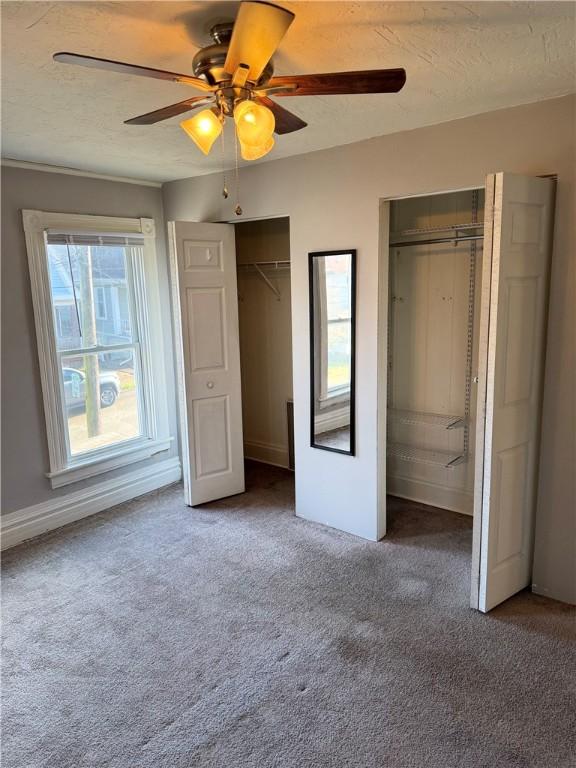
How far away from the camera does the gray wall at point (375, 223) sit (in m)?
2.55

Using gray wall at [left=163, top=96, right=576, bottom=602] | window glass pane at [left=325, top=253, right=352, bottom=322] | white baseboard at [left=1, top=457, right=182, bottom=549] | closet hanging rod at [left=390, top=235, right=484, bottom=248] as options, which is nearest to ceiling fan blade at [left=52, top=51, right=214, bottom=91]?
gray wall at [left=163, top=96, right=576, bottom=602]

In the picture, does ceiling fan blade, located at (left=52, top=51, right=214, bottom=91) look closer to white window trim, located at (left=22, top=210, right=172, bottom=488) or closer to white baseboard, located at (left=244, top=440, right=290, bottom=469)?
white window trim, located at (left=22, top=210, right=172, bottom=488)

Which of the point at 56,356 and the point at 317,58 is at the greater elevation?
the point at 317,58

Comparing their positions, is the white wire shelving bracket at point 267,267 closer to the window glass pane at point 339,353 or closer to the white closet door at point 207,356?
the white closet door at point 207,356

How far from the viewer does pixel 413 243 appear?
3.75m

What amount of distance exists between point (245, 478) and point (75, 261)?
88.4 inches

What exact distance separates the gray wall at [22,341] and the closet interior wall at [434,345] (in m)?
2.36

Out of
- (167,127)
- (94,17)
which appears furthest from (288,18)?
(167,127)

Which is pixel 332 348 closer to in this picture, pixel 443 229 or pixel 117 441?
pixel 443 229

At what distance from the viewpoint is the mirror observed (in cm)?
336

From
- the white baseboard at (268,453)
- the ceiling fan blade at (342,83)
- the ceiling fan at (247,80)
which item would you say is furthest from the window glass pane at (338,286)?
the white baseboard at (268,453)

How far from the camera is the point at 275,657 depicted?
244cm

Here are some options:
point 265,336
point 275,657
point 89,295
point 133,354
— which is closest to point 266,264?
point 265,336

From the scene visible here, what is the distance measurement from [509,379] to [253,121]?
65.9 inches
